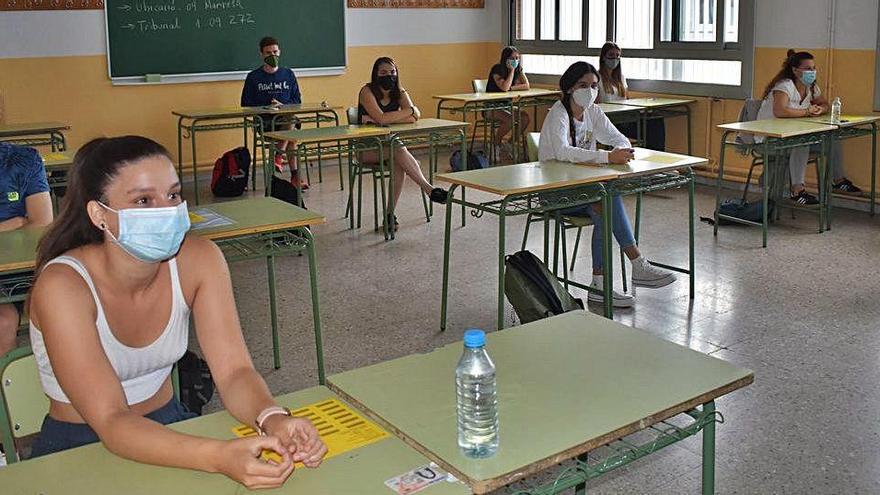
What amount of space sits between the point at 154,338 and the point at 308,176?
711 centimetres

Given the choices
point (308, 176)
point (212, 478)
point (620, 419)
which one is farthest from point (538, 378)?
point (308, 176)

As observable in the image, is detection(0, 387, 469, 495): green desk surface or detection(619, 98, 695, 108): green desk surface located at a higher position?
detection(619, 98, 695, 108): green desk surface

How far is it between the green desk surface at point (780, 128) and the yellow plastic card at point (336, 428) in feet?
15.7

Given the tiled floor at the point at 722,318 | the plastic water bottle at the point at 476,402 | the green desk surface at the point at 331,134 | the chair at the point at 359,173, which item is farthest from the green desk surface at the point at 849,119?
the plastic water bottle at the point at 476,402

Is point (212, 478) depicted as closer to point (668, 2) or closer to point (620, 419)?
point (620, 419)

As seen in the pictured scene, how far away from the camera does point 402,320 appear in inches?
192

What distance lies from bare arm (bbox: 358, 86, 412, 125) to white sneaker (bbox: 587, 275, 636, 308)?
2.40m

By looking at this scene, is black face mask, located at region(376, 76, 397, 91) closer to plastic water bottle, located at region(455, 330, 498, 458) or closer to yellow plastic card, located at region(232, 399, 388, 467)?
yellow plastic card, located at region(232, 399, 388, 467)

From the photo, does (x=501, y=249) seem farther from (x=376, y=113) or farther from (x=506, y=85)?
(x=506, y=85)

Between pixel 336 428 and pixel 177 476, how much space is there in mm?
330

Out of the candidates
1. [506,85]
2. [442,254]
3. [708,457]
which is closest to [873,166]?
[442,254]

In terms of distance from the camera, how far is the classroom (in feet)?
6.00

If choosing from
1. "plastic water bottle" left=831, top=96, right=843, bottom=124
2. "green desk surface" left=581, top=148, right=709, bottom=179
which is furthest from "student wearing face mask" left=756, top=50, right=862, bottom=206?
"green desk surface" left=581, top=148, right=709, bottom=179

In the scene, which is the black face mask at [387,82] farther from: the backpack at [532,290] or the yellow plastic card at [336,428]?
the yellow plastic card at [336,428]
